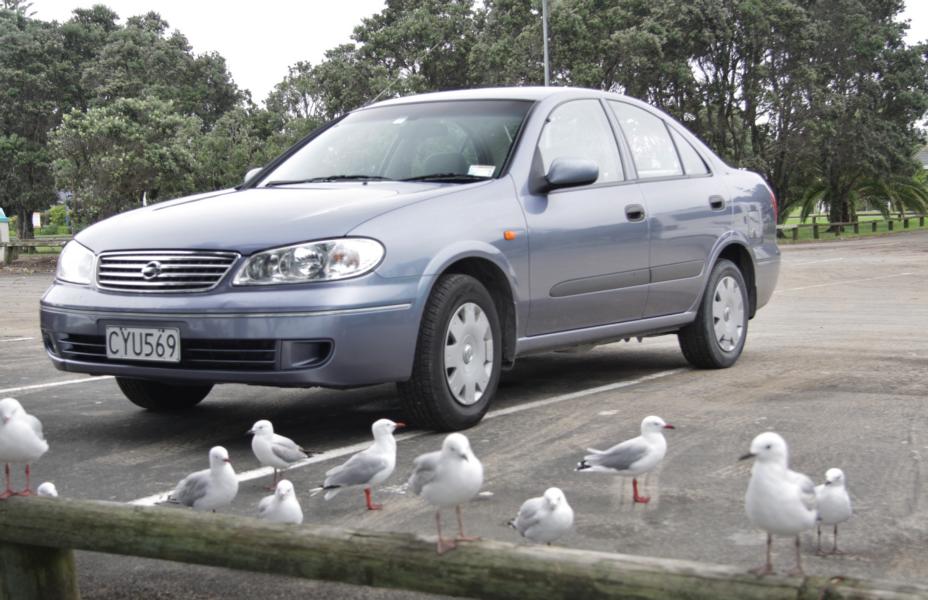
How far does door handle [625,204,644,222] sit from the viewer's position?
7.25 metres

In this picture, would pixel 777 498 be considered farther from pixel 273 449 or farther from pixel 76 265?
pixel 76 265

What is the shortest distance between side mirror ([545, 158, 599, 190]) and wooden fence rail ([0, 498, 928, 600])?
379 cm

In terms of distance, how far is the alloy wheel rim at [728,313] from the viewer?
827 cm

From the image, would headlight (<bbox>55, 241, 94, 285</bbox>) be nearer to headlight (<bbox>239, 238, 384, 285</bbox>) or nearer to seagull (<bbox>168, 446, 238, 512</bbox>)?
headlight (<bbox>239, 238, 384, 285</bbox>)

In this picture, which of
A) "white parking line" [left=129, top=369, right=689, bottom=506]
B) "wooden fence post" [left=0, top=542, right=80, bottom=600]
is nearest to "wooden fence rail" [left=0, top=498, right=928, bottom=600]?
"wooden fence post" [left=0, top=542, right=80, bottom=600]

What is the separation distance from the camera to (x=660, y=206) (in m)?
7.58

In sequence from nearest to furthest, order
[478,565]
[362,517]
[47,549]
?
[478,565] < [47,549] < [362,517]

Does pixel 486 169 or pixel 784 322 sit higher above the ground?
pixel 486 169

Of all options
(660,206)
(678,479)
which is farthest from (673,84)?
(678,479)

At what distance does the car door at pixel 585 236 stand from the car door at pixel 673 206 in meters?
0.17

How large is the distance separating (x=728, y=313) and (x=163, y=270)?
4.19 metres

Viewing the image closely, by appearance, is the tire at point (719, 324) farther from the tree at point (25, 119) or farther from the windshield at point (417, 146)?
the tree at point (25, 119)

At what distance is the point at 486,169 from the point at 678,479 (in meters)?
2.22

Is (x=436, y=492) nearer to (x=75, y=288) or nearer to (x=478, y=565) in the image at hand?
(x=478, y=565)
